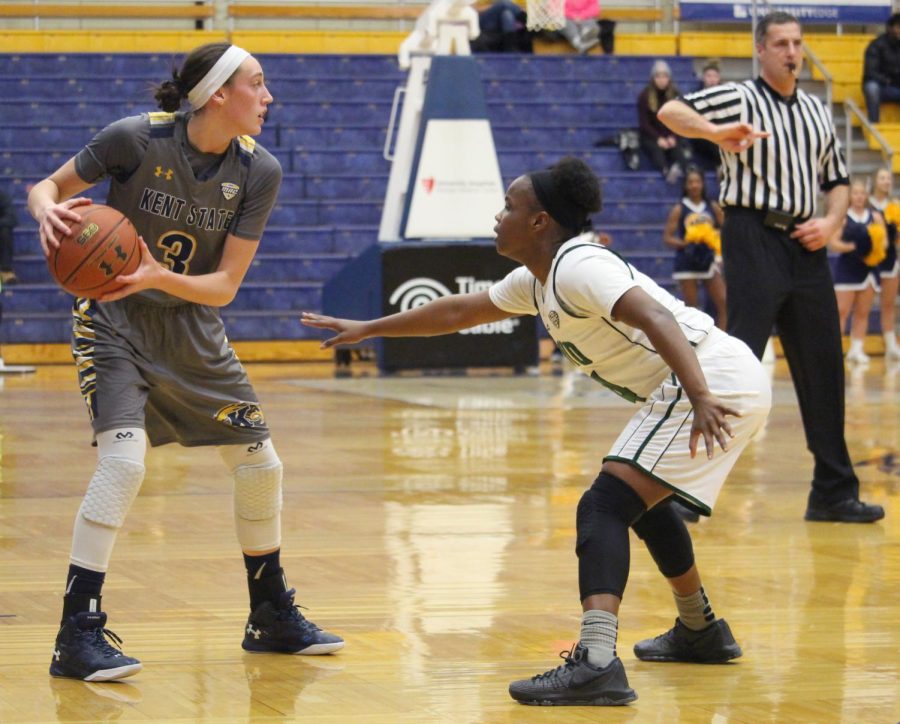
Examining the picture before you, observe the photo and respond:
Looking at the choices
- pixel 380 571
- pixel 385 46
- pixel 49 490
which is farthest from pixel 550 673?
pixel 385 46

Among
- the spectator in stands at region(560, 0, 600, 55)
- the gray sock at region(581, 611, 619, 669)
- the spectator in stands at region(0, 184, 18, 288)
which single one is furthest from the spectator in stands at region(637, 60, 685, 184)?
the gray sock at region(581, 611, 619, 669)

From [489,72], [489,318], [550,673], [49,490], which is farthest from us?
[489,72]

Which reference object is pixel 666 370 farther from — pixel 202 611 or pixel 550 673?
pixel 202 611

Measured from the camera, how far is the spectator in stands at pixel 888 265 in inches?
688

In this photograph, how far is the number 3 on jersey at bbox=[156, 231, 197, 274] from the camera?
4383 millimetres

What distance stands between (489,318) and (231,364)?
723mm

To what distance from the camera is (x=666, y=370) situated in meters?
4.18

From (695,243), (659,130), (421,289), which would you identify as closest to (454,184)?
(421,289)

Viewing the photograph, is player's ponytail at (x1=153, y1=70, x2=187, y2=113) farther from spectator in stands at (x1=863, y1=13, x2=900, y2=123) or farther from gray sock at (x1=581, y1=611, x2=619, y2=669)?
spectator in stands at (x1=863, y1=13, x2=900, y2=123)

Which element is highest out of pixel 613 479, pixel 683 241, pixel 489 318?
pixel 489 318

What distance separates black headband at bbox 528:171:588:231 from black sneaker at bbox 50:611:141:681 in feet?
4.92

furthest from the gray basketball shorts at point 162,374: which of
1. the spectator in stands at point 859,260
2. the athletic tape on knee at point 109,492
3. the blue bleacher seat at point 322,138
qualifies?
the blue bleacher seat at point 322,138

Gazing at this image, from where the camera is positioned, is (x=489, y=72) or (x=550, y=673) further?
(x=489, y=72)

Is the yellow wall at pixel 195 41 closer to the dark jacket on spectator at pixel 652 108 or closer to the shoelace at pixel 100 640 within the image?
the dark jacket on spectator at pixel 652 108
